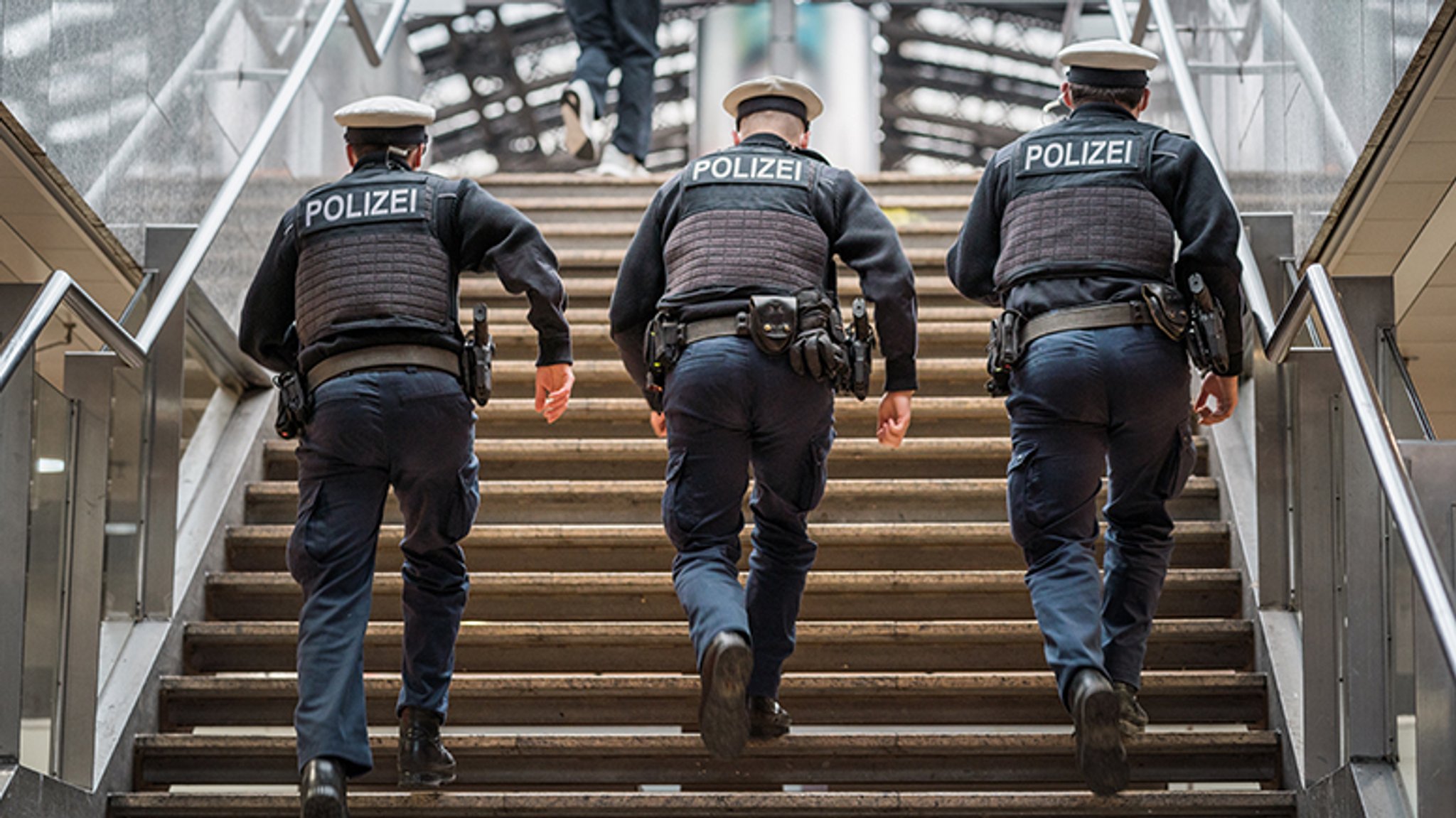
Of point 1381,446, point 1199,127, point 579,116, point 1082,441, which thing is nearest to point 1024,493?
point 1082,441

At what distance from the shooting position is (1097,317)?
4.45 m

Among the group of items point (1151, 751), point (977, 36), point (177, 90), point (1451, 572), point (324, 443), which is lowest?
point (1151, 751)

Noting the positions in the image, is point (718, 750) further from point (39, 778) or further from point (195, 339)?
point (195, 339)

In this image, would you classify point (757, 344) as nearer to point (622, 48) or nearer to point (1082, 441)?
point (1082, 441)

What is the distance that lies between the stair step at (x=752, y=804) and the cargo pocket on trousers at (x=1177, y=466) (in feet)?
2.34

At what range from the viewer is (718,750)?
4.14 m

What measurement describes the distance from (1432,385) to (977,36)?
50.2 feet

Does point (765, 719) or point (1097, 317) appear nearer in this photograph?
point (1097, 317)

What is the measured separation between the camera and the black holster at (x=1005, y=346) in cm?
454

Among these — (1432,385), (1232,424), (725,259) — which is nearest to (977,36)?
(1432,385)

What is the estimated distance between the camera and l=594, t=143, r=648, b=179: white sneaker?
9.62m

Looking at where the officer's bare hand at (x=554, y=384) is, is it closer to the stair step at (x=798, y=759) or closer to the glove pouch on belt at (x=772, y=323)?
the glove pouch on belt at (x=772, y=323)

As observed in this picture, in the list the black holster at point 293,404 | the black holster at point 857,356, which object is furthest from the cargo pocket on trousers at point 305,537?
the black holster at point 857,356

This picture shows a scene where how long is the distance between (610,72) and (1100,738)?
6.07 metres
